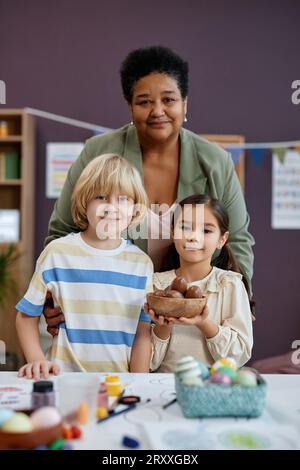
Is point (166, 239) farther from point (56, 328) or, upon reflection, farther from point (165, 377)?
point (165, 377)

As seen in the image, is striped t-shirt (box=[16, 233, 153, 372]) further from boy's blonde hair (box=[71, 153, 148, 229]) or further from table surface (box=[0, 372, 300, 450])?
table surface (box=[0, 372, 300, 450])

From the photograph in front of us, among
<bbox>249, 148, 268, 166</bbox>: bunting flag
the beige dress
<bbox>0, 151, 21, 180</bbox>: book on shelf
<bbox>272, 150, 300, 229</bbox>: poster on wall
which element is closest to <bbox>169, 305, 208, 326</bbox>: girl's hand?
the beige dress

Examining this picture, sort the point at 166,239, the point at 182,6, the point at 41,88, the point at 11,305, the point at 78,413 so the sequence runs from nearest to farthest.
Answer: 1. the point at 78,413
2. the point at 166,239
3. the point at 182,6
4. the point at 41,88
5. the point at 11,305

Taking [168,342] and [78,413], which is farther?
[168,342]

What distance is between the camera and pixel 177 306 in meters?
1.11

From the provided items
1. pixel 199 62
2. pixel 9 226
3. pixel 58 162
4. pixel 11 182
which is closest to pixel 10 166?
pixel 11 182

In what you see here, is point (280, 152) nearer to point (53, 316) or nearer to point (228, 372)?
point (53, 316)

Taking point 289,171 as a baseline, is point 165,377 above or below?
below

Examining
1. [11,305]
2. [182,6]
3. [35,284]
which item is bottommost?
[11,305]

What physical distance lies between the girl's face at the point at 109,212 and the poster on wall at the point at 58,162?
915mm

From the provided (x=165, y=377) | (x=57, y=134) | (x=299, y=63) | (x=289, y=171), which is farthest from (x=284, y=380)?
(x=57, y=134)

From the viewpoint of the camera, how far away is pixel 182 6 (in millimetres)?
1742

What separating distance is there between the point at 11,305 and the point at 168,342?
1028 mm

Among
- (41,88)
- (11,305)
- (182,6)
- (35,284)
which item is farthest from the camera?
(11,305)
